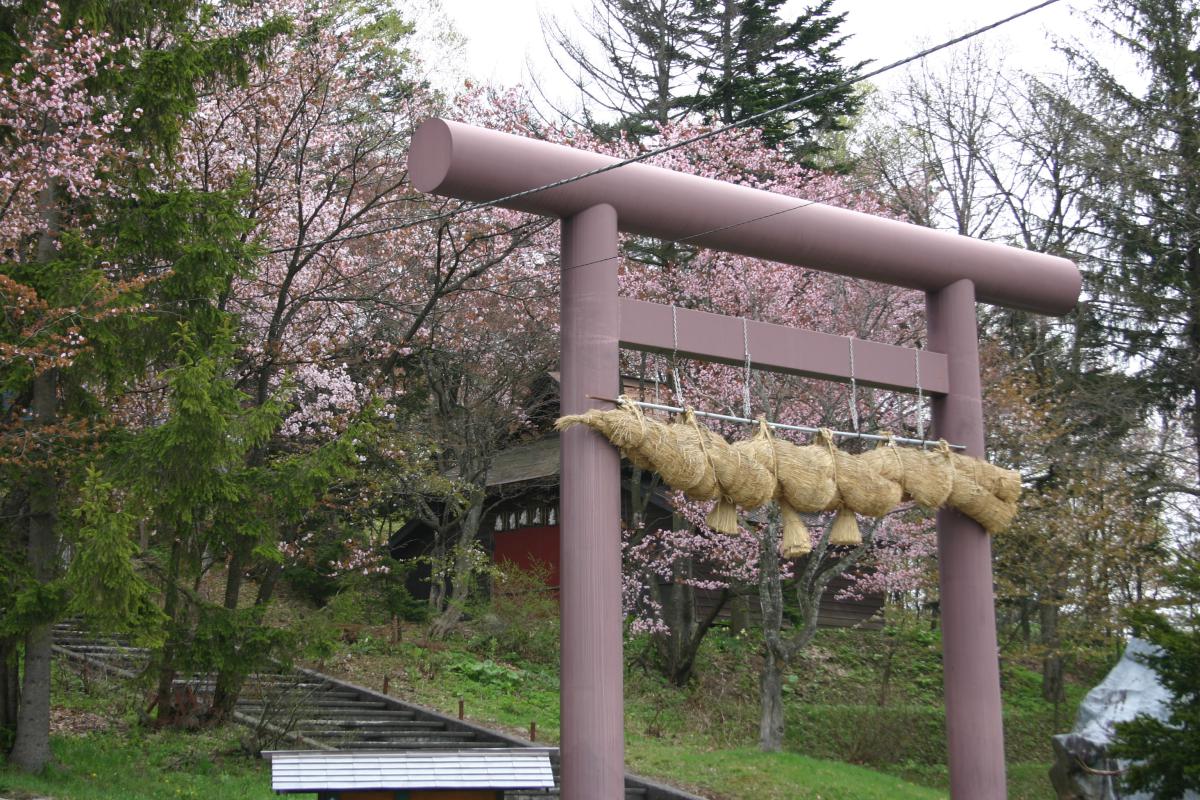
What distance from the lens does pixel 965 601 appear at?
30.9 ft

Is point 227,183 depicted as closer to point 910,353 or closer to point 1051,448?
point 910,353

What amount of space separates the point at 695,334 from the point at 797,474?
4.18 feet

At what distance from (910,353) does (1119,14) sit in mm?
15187

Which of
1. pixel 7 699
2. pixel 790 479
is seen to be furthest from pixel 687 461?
pixel 7 699

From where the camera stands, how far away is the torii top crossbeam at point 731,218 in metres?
7.62

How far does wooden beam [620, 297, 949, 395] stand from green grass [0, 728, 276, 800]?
5.56 m

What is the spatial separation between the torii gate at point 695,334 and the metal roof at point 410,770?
51 centimetres

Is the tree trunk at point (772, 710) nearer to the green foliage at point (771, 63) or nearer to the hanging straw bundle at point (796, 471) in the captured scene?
the hanging straw bundle at point (796, 471)

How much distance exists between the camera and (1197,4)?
20625mm

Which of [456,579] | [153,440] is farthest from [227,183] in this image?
[456,579]

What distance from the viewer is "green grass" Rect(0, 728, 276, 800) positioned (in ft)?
31.8

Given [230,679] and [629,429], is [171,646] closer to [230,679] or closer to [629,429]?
[230,679]

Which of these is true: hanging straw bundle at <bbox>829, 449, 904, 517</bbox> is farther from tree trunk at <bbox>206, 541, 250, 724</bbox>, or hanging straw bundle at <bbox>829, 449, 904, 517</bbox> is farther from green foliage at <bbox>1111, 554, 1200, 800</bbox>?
tree trunk at <bbox>206, 541, 250, 724</bbox>

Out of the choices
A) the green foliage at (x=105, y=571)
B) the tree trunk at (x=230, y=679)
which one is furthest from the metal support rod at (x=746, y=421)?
the tree trunk at (x=230, y=679)
